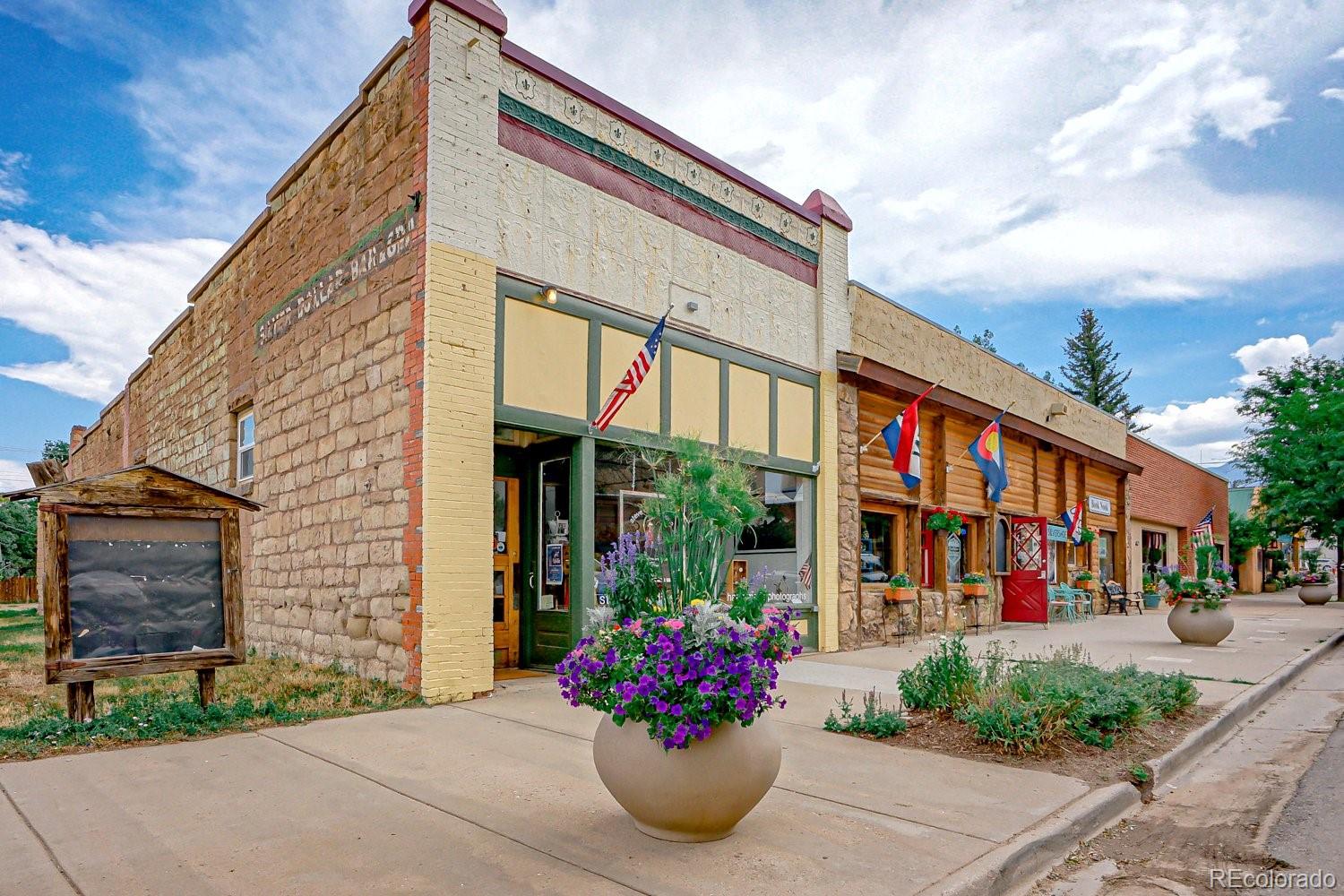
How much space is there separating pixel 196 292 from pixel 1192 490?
1498 inches

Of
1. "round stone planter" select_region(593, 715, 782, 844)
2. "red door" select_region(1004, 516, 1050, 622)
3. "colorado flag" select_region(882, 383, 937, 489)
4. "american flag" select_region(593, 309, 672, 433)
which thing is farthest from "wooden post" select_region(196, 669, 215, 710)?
"red door" select_region(1004, 516, 1050, 622)

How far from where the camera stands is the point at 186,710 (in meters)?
7.30

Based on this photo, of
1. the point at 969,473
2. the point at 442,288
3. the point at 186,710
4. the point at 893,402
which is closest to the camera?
the point at 186,710

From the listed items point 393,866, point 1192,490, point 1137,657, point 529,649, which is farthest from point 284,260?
point 1192,490

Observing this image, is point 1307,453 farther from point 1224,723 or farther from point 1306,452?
point 1224,723

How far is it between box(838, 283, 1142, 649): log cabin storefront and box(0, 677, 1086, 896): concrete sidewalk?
843cm

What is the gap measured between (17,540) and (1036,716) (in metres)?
55.3

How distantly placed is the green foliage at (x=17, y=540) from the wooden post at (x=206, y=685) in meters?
46.4

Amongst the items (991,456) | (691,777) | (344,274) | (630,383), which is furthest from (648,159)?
(991,456)

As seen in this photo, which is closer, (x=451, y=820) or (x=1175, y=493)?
(x=451, y=820)

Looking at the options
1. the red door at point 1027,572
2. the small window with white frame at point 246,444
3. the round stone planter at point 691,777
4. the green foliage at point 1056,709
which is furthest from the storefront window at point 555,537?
the red door at point 1027,572

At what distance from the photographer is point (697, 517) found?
8.31 metres

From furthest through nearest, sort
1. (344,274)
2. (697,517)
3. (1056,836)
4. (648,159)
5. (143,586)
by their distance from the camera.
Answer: (648,159) < (344,274) < (697,517) < (143,586) < (1056,836)

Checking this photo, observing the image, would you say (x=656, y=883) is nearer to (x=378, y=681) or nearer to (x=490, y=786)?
(x=490, y=786)
